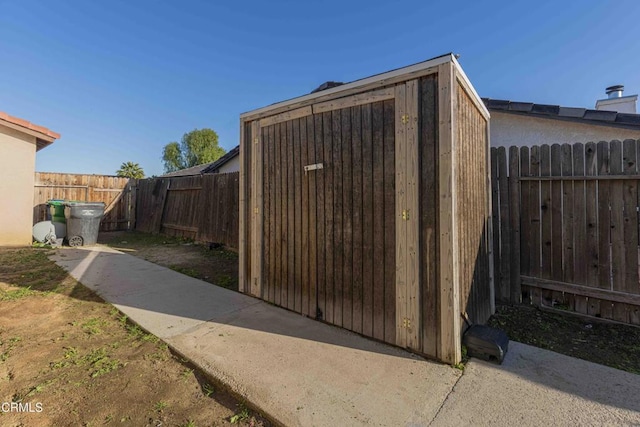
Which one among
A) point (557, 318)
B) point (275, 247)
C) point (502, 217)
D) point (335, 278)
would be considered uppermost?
point (502, 217)

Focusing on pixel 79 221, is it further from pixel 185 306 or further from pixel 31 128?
pixel 185 306

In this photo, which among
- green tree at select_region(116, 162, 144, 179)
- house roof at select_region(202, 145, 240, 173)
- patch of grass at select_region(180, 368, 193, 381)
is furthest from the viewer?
green tree at select_region(116, 162, 144, 179)

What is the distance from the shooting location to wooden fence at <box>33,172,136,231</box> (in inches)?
364

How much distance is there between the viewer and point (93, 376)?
206cm

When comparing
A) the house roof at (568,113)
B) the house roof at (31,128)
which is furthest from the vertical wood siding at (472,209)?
the house roof at (31,128)

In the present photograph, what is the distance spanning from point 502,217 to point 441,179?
6.93 feet

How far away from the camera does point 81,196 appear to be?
10023 mm

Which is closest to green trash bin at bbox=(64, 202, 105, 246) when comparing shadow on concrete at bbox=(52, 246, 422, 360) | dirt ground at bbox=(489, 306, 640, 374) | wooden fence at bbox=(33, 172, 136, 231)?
shadow on concrete at bbox=(52, 246, 422, 360)

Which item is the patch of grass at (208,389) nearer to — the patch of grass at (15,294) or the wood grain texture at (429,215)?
the wood grain texture at (429,215)

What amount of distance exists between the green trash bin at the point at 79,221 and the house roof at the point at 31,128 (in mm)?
1758

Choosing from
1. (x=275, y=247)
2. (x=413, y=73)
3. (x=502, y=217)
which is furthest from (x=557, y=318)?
(x=275, y=247)

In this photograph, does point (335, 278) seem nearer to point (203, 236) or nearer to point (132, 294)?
point (132, 294)

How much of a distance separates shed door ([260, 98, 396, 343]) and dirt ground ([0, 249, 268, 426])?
1.39 m

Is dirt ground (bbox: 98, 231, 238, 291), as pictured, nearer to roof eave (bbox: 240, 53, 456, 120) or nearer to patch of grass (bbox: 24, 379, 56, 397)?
patch of grass (bbox: 24, 379, 56, 397)
